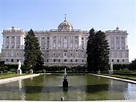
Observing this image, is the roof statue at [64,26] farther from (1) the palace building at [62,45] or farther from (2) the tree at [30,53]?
(2) the tree at [30,53]

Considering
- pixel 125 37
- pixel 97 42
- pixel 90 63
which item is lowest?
pixel 90 63

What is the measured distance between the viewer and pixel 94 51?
150 feet

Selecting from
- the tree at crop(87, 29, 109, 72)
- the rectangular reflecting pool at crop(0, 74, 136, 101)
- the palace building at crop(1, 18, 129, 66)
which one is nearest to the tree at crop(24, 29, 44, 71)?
the tree at crop(87, 29, 109, 72)

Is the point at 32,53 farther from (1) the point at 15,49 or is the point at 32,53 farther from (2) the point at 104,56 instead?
(1) the point at 15,49

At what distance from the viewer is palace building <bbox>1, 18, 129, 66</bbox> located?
87.9 meters

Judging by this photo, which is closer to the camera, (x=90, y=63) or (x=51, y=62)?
(x=90, y=63)

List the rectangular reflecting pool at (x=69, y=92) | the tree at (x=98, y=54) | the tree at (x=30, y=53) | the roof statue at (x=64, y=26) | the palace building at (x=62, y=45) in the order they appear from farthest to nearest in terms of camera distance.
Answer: the roof statue at (x=64, y=26) → the palace building at (x=62, y=45) → the tree at (x=30, y=53) → the tree at (x=98, y=54) → the rectangular reflecting pool at (x=69, y=92)

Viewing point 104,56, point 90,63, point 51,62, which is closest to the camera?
point 104,56

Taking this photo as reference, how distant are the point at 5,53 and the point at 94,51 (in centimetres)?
5349

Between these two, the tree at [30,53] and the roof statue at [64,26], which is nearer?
the tree at [30,53]

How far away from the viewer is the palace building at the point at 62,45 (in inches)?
3462

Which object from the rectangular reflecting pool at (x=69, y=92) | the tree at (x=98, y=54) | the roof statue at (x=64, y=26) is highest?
the roof statue at (x=64, y=26)

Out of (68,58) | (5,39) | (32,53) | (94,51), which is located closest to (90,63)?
(94,51)

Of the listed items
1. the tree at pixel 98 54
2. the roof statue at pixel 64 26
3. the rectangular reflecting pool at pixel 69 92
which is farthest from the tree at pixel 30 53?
the roof statue at pixel 64 26
